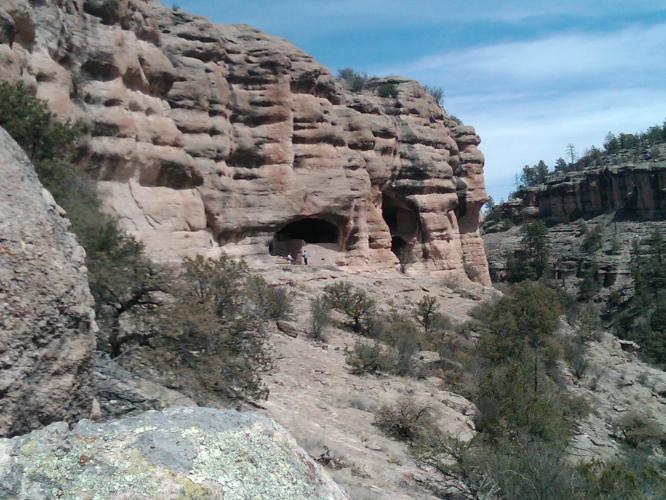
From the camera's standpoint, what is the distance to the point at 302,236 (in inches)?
1113

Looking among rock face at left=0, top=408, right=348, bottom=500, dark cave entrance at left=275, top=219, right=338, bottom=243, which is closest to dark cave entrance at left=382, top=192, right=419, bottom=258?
dark cave entrance at left=275, top=219, right=338, bottom=243

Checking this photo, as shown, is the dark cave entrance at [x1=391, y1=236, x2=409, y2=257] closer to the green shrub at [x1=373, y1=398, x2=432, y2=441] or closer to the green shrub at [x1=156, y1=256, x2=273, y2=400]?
the green shrub at [x1=156, y1=256, x2=273, y2=400]

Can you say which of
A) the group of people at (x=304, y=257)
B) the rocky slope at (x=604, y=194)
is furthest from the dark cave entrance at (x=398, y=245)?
the rocky slope at (x=604, y=194)

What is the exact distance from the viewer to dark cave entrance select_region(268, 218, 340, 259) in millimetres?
25891

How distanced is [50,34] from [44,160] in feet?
19.6

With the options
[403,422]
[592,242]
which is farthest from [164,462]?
[592,242]

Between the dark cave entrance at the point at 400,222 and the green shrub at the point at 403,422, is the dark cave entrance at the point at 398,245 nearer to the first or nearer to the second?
the dark cave entrance at the point at 400,222

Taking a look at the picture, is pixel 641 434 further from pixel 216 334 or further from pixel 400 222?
pixel 400 222

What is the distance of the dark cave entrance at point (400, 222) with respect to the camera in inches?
1240

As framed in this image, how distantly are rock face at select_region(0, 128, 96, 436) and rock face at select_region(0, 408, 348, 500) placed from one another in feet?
1.71

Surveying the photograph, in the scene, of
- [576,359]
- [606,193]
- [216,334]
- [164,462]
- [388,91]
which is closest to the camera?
[164,462]

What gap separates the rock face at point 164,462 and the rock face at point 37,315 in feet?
1.71

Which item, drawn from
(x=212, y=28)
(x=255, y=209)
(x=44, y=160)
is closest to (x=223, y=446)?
(x=44, y=160)

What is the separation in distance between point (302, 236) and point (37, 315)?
25.1m
